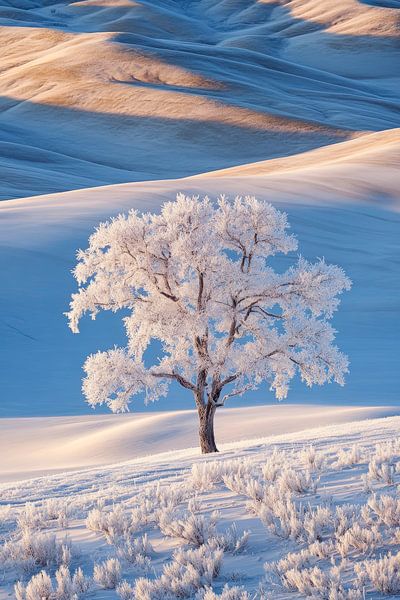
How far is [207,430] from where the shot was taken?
16.1 metres

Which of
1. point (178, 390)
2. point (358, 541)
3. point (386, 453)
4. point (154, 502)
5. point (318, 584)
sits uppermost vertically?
point (178, 390)

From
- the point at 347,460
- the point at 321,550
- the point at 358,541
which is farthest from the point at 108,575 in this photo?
the point at 347,460

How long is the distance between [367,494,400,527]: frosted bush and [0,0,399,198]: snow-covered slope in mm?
49642

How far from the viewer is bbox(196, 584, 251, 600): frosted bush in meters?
5.15

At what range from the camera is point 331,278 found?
1617 cm

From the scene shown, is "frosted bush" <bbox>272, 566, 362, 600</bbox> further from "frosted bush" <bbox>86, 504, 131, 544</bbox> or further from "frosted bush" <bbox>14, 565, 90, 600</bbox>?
"frosted bush" <bbox>86, 504, 131, 544</bbox>

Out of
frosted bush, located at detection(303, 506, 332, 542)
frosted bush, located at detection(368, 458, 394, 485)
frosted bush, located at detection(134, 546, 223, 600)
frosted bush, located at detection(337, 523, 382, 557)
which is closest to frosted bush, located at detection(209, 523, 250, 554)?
frosted bush, located at detection(134, 546, 223, 600)

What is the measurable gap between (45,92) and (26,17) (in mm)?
73237

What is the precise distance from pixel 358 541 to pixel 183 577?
1.21 meters

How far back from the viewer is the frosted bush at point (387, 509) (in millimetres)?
6312

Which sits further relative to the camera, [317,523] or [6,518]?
[6,518]

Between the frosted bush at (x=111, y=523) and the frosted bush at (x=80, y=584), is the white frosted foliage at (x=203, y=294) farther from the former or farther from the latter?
the frosted bush at (x=80, y=584)

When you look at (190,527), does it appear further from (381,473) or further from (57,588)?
(381,473)

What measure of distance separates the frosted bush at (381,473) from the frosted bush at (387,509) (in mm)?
1049
